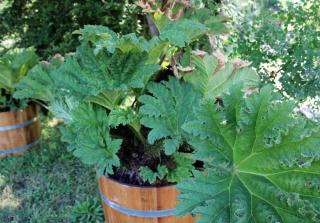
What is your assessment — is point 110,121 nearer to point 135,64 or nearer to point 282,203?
point 135,64

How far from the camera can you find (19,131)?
3.59 m

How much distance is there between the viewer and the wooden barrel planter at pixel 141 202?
6.94ft

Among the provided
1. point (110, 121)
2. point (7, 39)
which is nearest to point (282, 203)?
point (110, 121)

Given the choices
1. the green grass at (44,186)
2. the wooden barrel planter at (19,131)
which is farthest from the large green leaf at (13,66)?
the green grass at (44,186)

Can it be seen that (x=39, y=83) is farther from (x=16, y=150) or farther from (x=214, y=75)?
(x=214, y=75)

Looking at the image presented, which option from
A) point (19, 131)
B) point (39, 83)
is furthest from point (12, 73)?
point (39, 83)

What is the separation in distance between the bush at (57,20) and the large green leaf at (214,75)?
2168mm

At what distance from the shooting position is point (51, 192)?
3.23 metres

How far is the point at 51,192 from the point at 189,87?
1.69 m

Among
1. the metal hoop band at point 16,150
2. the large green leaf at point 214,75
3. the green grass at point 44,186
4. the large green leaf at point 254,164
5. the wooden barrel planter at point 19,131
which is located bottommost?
the green grass at point 44,186

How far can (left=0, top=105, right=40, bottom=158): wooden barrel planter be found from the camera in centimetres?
351

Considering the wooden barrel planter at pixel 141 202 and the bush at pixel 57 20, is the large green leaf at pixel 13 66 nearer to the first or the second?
the bush at pixel 57 20

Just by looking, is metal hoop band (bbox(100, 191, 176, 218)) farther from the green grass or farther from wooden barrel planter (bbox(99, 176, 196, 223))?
the green grass

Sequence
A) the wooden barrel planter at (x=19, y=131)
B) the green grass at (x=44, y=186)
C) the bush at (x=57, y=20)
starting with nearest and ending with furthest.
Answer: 1. the green grass at (x=44, y=186)
2. the wooden barrel planter at (x=19, y=131)
3. the bush at (x=57, y=20)
